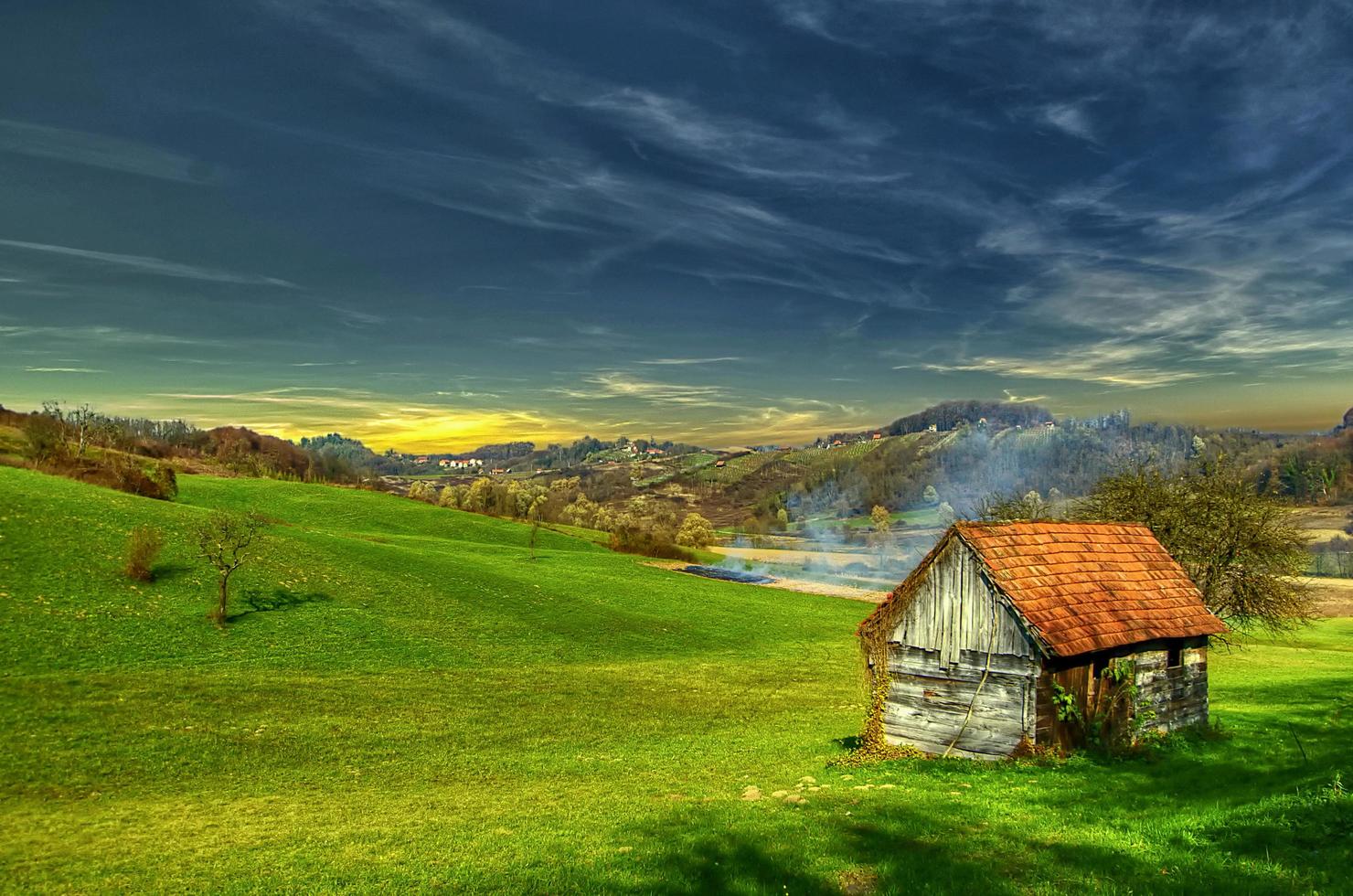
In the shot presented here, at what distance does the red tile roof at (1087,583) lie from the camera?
68.3 ft

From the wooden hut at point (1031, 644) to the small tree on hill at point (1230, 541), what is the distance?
737 inches

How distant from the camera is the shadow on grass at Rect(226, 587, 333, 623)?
1443 inches

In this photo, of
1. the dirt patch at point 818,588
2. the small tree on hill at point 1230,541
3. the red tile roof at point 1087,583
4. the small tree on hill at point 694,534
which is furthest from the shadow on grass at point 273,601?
the small tree on hill at point 694,534

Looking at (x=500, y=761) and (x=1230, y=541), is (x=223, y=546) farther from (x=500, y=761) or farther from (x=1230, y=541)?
(x=1230, y=541)

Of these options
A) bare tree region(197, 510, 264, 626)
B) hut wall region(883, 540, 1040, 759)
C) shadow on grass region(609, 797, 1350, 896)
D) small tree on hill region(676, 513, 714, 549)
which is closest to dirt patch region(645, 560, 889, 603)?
small tree on hill region(676, 513, 714, 549)

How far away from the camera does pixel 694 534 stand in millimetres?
133125

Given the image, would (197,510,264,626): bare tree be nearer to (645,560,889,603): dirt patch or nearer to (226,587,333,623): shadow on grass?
(226,587,333,623): shadow on grass

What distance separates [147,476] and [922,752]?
70.9 meters

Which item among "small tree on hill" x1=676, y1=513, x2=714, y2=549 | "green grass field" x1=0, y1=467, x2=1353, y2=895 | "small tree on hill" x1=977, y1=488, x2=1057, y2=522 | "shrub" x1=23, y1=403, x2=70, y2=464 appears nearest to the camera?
"green grass field" x1=0, y1=467, x2=1353, y2=895

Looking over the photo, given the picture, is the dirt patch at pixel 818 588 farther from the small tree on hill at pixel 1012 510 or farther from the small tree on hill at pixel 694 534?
the small tree on hill at pixel 694 534

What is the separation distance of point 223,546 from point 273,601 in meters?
6.52

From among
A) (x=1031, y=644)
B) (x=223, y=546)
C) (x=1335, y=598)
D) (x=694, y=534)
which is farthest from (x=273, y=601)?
(x=1335, y=598)

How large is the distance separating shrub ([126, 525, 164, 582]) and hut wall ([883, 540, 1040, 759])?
1462 inches

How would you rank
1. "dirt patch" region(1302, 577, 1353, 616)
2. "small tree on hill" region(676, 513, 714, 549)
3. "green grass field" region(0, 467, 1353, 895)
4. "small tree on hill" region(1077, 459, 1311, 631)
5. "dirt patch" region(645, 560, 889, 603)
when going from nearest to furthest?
1. "green grass field" region(0, 467, 1353, 895)
2. "small tree on hill" region(1077, 459, 1311, 631)
3. "dirt patch" region(645, 560, 889, 603)
4. "dirt patch" region(1302, 577, 1353, 616)
5. "small tree on hill" region(676, 513, 714, 549)
